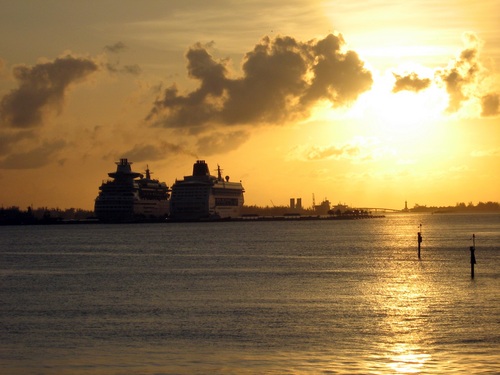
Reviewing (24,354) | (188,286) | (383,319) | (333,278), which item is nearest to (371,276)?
(333,278)

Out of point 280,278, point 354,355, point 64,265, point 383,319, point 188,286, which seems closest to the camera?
point 354,355

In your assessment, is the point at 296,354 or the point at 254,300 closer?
the point at 296,354

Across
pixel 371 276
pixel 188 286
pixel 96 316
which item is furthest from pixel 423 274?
pixel 96 316

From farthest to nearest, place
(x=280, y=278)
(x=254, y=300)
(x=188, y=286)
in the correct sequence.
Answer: (x=280, y=278) < (x=188, y=286) < (x=254, y=300)

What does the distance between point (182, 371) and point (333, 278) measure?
106 feet

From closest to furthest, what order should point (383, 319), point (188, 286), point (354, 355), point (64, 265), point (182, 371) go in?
1. point (182, 371)
2. point (354, 355)
3. point (383, 319)
4. point (188, 286)
5. point (64, 265)

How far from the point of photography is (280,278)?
2280 inches

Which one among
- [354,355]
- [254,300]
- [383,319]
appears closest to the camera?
[354,355]

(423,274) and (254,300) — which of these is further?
(423,274)

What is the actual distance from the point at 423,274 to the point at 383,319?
25573 mm

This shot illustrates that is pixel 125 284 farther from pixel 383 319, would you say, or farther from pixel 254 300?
pixel 383 319

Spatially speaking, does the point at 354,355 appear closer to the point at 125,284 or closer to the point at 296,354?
the point at 296,354

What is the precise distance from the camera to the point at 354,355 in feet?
94.0

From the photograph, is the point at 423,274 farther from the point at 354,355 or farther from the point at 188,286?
the point at 354,355
